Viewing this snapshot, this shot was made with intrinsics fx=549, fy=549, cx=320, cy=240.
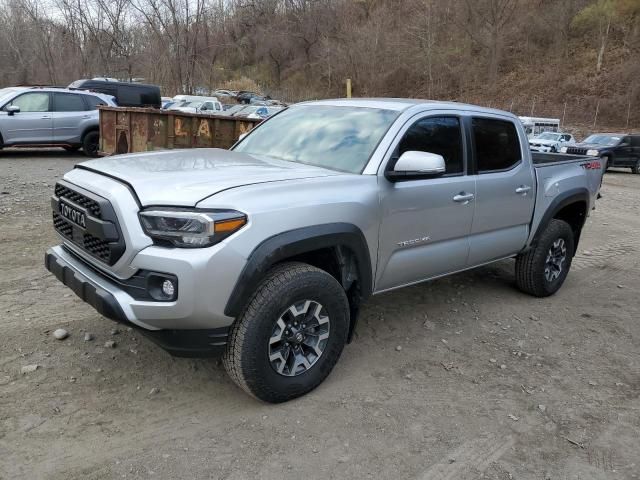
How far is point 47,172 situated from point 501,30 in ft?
153

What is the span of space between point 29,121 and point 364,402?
39.4 feet

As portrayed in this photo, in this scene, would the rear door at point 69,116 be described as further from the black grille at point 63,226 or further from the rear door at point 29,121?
the black grille at point 63,226

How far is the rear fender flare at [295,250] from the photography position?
112 inches

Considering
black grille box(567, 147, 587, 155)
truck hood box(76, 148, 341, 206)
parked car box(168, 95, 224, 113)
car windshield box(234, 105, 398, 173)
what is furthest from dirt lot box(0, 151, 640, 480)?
parked car box(168, 95, 224, 113)

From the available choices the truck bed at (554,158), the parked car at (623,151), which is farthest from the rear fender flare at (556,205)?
the parked car at (623,151)

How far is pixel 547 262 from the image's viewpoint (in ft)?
17.6

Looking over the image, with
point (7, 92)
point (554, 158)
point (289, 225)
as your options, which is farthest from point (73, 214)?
point (7, 92)

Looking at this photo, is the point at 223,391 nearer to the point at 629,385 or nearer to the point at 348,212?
the point at 348,212

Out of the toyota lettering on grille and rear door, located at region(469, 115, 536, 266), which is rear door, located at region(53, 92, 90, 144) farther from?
rear door, located at region(469, 115, 536, 266)

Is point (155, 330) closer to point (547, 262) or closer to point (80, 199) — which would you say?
point (80, 199)

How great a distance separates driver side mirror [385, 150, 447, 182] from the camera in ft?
11.4

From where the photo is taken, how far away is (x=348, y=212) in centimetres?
333

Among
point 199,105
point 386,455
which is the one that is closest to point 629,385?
point 386,455

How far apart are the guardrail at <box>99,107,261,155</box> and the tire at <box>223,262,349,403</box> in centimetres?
774
